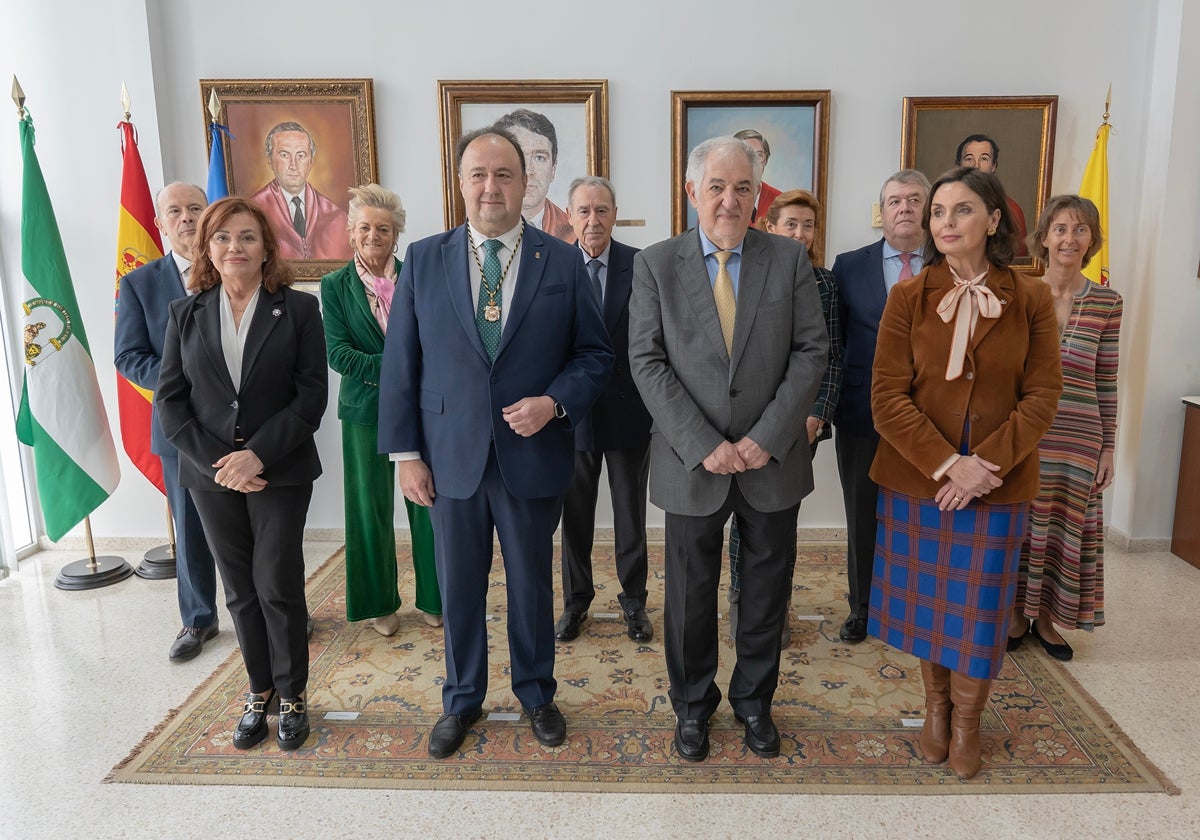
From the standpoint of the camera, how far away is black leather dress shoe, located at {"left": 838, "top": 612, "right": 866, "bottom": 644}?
3.24m

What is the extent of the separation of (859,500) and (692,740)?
120 cm

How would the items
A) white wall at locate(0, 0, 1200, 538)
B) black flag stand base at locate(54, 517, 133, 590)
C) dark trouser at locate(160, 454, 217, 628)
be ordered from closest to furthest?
1. dark trouser at locate(160, 454, 217, 628)
2. black flag stand base at locate(54, 517, 133, 590)
3. white wall at locate(0, 0, 1200, 538)

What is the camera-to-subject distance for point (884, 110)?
4.14m

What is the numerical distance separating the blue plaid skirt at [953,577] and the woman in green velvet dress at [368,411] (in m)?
1.88

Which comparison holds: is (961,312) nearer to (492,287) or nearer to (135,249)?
(492,287)

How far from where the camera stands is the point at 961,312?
2.20 metres

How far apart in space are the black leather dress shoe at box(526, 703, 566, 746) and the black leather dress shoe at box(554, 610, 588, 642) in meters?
0.65

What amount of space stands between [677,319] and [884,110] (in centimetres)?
262

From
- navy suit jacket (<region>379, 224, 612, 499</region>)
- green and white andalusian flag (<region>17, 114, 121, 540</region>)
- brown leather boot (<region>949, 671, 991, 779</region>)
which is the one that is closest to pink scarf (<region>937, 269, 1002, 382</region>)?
brown leather boot (<region>949, 671, 991, 779</region>)

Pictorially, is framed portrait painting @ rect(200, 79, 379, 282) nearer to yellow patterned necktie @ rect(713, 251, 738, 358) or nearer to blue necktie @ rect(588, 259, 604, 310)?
blue necktie @ rect(588, 259, 604, 310)

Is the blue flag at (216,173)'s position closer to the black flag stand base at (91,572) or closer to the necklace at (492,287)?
the black flag stand base at (91,572)

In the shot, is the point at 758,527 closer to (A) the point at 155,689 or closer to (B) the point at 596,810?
(B) the point at 596,810

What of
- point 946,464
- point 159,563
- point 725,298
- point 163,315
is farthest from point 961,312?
point 159,563

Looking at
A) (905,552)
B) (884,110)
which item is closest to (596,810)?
(905,552)
